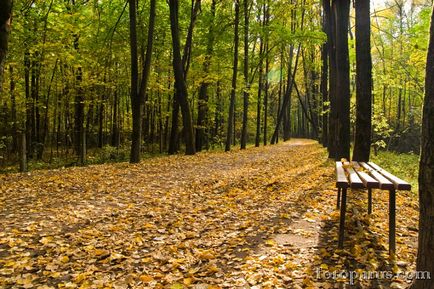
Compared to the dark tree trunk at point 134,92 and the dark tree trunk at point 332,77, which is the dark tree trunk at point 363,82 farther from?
the dark tree trunk at point 134,92

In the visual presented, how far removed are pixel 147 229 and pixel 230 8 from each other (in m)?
18.6

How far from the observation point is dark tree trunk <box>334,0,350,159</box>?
1104 cm

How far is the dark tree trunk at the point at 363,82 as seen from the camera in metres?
8.45

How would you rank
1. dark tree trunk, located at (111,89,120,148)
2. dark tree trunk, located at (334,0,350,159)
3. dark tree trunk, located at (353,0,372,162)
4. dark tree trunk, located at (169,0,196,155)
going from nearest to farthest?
dark tree trunk, located at (353,0,372,162) < dark tree trunk, located at (334,0,350,159) < dark tree trunk, located at (169,0,196,155) < dark tree trunk, located at (111,89,120,148)

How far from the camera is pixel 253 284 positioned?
363 cm

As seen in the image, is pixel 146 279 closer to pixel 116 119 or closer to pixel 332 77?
pixel 332 77

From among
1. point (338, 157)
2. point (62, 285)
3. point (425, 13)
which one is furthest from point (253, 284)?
point (425, 13)

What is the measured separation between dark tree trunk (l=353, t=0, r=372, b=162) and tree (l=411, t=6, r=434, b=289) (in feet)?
18.7

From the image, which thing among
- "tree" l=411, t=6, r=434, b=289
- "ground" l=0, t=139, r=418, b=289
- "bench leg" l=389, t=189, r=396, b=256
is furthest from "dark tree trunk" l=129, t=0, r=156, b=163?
"tree" l=411, t=6, r=434, b=289

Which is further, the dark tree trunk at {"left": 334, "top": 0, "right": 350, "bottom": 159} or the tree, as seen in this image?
the dark tree trunk at {"left": 334, "top": 0, "right": 350, "bottom": 159}

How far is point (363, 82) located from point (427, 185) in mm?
6181

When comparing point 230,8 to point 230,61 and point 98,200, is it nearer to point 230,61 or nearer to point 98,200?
point 230,61

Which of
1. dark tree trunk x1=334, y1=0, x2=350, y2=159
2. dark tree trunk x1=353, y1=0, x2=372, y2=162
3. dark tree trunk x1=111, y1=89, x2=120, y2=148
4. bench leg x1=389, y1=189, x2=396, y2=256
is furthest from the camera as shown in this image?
dark tree trunk x1=111, y1=89, x2=120, y2=148

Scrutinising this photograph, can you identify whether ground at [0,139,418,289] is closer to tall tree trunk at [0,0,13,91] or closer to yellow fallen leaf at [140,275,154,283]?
yellow fallen leaf at [140,275,154,283]
